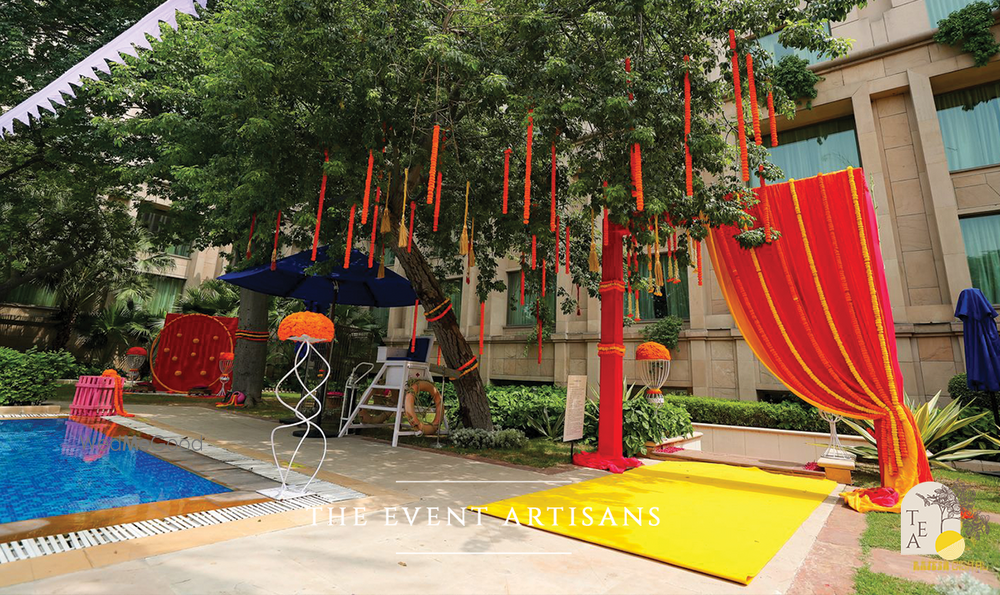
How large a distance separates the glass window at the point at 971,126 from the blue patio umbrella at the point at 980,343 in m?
5.71

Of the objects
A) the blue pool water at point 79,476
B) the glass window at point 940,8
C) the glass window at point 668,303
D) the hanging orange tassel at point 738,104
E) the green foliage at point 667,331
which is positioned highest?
the glass window at point 940,8

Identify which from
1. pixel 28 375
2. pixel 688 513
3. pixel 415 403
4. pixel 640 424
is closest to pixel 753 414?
pixel 640 424

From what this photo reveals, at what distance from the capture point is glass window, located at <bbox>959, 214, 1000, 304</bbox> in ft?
36.5

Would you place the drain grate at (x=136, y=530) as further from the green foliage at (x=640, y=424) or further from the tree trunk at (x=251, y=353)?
the tree trunk at (x=251, y=353)

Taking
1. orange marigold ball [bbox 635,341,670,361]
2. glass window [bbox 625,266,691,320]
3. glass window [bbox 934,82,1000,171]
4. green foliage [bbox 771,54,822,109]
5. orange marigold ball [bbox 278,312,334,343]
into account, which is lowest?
orange marigold ball [bbox 278,312,334,343]

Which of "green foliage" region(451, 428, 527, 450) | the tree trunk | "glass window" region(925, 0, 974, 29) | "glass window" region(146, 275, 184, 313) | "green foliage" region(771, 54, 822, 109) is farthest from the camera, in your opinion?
"glass window" region(146, 275, 184, 313)

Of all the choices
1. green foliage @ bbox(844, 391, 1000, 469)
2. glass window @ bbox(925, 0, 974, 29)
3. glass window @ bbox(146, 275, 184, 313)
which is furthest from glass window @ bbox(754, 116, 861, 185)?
glass window @ bbox(146, 275, 184, 313)

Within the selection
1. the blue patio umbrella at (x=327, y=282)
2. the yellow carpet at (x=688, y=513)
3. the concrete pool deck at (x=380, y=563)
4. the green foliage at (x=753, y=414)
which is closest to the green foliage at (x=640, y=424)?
the yellow carpet at (x=688, y=513)

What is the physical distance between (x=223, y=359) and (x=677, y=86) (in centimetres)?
1642

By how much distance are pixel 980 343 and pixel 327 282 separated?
13168 mm

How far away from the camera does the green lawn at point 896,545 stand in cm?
314

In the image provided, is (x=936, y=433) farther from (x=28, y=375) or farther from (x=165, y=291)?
(x=165, y=291)

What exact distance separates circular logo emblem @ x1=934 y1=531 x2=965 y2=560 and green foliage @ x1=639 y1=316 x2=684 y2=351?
982 centimetres

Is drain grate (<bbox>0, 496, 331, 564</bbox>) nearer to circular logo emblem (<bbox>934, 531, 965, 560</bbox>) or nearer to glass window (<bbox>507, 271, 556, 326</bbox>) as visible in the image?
circular logo emblem (<bbox>934, 531, 965, 560</bbox>)
